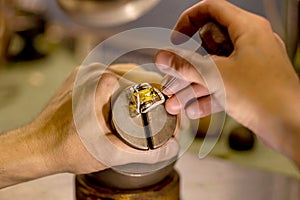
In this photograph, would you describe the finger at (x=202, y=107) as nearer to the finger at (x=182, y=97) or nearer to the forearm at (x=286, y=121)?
the finger at (x=182, y=97)

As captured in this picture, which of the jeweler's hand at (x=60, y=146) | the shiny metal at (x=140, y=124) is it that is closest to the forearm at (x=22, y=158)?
the jeweler's hand at (x=60, y=146)

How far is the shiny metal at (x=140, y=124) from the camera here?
2.05ft

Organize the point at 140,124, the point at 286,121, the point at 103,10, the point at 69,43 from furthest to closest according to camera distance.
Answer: the point at 69,43, the point at 103,10, the point at 140,124, the point at 286,121

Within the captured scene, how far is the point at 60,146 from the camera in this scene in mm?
676

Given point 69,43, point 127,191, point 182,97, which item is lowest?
point 69,43

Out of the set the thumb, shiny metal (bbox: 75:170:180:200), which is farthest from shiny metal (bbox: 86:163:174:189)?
the thumb

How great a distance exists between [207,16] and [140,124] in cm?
15

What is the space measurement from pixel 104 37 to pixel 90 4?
87 cm

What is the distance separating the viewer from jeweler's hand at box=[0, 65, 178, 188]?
2.14 feet

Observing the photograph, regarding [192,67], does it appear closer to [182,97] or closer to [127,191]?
[182,97]

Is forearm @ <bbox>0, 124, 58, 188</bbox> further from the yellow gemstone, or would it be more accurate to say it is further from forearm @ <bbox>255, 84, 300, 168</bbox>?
forearm @ <bbox>255, 84, 300, 168</bbox>

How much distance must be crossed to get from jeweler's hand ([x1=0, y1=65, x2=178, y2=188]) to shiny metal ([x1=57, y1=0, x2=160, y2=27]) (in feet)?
0.23

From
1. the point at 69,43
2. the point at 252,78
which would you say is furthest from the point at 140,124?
the point at 69,43

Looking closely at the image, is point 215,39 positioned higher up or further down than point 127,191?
higher up
